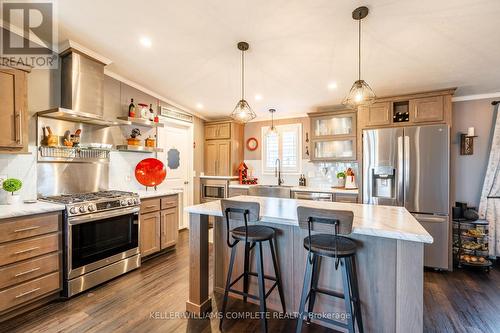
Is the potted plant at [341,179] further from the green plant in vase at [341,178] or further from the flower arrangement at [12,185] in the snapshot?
the flower arrangement at [12,185]

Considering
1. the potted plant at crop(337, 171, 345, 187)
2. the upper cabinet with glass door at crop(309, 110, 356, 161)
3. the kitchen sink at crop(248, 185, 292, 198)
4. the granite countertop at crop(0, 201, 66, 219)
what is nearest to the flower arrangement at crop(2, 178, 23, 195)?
the granite countertop at crop(0, 201, 66, 219)

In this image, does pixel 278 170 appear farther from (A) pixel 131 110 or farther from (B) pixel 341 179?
(A) pixel 131 110

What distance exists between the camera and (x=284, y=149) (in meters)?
5.11

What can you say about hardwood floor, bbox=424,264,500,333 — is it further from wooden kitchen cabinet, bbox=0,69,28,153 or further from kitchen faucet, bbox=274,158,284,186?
wooden kitchen cabinet, bbox=0,69,28,153

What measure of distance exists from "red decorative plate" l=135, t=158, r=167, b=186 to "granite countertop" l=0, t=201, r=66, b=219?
1381 millimetres

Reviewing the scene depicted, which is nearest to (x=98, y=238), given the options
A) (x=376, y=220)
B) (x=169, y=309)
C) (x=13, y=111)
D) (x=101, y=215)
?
(x=101, y=215)

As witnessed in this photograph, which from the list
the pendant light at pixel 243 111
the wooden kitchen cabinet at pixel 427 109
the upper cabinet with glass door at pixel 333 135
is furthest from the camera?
the upper cabinet with glass door at pixel 333 135

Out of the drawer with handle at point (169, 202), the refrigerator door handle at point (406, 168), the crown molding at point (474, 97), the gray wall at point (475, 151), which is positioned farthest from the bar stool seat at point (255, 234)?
the crown molding at point (474, 97)

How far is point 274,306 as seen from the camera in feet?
7.41

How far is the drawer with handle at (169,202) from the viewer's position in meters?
3.65

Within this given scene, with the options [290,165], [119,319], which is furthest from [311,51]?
[119,319]

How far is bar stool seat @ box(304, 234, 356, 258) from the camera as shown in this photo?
1626 mm

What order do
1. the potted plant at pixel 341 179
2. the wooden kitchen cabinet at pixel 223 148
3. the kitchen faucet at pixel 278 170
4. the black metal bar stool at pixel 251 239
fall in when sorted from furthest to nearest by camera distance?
the wooden kitchen cabinet at pixel 223 148 < the kitchen faucet at pixel 278 170 < the potted plant at pixel 341 179 < the black metal bar stool at pixel 251 239

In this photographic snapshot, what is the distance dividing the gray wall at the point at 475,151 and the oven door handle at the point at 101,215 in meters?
4.76
